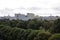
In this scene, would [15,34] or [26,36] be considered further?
[15,34]

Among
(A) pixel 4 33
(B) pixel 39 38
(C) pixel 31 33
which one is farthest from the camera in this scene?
(A) pixel 4 33

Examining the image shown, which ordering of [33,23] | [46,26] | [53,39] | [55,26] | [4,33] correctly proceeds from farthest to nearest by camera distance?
[33,23], [46,26], [4,33], [55,26], [53,39]

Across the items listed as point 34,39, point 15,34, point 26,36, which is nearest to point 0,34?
point 15,34

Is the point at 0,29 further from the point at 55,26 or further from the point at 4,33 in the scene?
the point at 55,26

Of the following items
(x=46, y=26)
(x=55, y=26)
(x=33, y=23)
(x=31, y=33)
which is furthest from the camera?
(x=33, y=23)

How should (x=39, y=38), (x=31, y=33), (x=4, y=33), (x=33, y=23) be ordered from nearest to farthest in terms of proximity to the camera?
Result: 1. (x=39, y=38)
2. (x=31, y=33)
3. (x=4, y=33)
4. (x=33, y=23)

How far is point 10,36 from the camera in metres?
36.5

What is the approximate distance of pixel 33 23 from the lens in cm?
4834

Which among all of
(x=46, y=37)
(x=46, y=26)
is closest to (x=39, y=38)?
(x=46, y=37)

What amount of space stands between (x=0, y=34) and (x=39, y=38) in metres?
13.4

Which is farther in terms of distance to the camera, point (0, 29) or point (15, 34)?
point (0, 29)

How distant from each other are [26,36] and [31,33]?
1.58 m

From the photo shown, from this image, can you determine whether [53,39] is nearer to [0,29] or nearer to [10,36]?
[10,36]

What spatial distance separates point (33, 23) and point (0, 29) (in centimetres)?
1023
